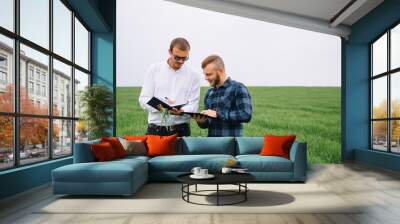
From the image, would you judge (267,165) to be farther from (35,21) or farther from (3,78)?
(35,21)

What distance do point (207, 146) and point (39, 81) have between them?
115 inches

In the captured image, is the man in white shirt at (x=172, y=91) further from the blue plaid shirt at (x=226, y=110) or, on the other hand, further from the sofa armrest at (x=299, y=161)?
the sofa armrest at (x=299, y=161)

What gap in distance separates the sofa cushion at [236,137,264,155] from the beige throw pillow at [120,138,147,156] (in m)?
1.65

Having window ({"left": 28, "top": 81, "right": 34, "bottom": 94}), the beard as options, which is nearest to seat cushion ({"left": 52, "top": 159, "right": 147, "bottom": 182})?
window ({"left": 28, "top": 81, "right": 34, "bottom": 94})

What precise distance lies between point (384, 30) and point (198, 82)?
13.9ft

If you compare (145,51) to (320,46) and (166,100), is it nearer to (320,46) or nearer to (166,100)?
(166,100)

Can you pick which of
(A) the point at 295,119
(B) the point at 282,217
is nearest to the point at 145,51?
(A) the point at 295,119

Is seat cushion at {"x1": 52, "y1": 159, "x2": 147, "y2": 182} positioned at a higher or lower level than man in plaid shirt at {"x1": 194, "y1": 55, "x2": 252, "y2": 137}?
lower

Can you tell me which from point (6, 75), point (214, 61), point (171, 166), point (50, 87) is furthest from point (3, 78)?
point (214, 61)

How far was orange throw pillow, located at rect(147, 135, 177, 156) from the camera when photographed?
22.8ft

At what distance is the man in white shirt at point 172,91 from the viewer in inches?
337

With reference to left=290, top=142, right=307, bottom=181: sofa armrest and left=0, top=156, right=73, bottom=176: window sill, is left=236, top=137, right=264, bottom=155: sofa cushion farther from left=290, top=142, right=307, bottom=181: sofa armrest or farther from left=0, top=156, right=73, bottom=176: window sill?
left=0, top=156, right=73, bottom=176: window sill

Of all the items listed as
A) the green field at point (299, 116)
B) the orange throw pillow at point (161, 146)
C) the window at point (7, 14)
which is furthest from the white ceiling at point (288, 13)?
the window at point (7, 14)

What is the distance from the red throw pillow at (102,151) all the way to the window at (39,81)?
953 millimetres
